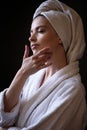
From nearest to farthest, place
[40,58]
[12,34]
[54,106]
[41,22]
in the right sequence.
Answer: [54,106] → [40,58] → [41,22] → [12,34]

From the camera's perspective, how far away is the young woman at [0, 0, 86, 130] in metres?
1.22

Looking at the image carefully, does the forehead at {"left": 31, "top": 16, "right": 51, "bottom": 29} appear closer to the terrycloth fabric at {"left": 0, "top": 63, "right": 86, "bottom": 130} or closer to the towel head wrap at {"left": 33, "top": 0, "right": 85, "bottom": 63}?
the towel head wrap at {"left": 33, "top": 0, "right": 85, "bottom": 63}

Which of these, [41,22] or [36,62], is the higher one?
[41,22]

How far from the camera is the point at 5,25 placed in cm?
201

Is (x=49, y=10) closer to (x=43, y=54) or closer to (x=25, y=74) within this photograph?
(x=43, y=54)

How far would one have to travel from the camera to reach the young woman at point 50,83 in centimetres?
122

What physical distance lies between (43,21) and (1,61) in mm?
693

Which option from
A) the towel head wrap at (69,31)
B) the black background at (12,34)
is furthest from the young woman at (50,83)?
the black background at (12,34)

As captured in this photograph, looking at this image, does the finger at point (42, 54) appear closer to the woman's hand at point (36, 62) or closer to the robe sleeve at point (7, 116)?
the woman's hand at point (36, 62)

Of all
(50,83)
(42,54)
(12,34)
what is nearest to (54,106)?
(50,83)

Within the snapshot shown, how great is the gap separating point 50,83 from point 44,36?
0.25m

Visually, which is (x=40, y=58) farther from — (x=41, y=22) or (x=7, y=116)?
(x=7, y=116)

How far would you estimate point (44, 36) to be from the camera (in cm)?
140

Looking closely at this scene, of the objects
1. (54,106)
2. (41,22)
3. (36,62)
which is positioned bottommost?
(54,106)
